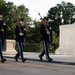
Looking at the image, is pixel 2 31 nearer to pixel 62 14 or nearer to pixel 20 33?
pixel 20 33

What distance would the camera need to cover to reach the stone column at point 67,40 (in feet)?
82.1

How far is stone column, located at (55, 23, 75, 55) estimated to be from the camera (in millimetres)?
25016

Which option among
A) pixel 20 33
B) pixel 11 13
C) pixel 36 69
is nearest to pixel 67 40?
pixel 20 33

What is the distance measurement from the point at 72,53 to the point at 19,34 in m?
11.5

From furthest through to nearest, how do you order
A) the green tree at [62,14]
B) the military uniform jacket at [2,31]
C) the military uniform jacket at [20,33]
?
the green tree at [62,14], the military uniform jacket at [20,33], the military uniform jacket at [2,31]

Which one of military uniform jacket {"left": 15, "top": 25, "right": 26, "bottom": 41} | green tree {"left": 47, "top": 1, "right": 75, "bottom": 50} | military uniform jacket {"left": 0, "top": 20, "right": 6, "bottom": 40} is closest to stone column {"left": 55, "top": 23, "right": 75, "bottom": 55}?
military uniform jacket {"left": 15, "top": 25, "right": 26, "bottom": 41}

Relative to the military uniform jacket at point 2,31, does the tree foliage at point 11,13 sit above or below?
above

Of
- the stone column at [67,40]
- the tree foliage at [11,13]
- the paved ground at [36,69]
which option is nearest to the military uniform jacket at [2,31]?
the paved ground at [36,69]

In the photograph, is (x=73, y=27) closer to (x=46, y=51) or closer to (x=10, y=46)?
(x=10, y=46)

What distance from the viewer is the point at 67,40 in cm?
2562

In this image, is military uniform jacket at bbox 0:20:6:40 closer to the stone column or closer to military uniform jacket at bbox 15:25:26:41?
military uniform jacket at bbox 15:25:26:41

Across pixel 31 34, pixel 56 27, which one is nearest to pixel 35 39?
pixel 31 34

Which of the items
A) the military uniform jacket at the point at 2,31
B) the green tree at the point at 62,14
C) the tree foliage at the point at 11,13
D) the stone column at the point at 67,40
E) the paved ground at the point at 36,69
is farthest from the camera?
the green tree at the point at 62,14

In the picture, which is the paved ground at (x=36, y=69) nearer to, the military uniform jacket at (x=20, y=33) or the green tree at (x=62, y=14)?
the military uniform jacket at (x=20, y=33)
